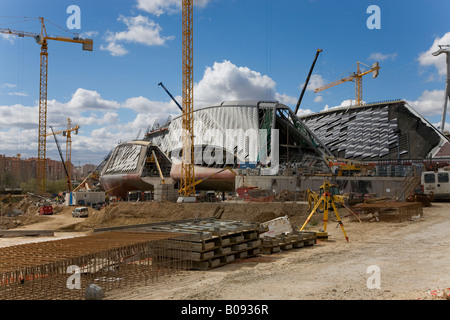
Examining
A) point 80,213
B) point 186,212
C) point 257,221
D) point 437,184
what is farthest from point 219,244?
point 80,213

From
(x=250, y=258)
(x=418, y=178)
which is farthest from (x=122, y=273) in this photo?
(x=418, y=178)

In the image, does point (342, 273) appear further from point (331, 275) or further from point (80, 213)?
point (80, 213)

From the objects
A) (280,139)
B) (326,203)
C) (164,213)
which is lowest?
(164,213)

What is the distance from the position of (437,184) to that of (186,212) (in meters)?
23.3

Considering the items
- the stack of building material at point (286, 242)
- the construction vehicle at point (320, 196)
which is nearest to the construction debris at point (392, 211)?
the construction vehicle at point (320, 196)

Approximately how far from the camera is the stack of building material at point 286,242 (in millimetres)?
15277

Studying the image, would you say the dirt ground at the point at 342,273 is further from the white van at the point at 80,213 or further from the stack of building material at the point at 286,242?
the white van at the point at 80,213

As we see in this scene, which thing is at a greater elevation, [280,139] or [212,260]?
[280,139]

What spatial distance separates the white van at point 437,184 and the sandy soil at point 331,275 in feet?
56.1

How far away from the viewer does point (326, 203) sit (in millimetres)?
16844

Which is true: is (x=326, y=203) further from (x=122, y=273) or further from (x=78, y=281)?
(x=78, y=281)

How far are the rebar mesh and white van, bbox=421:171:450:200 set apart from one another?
27.5m

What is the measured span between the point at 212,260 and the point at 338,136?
64647 mm
